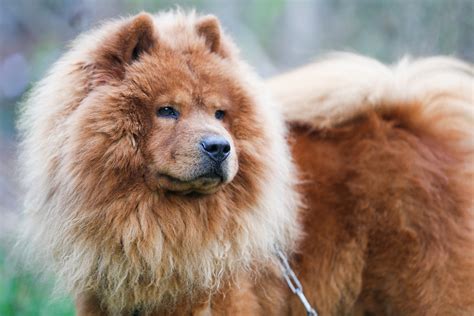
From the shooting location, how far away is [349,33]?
13.6 metres

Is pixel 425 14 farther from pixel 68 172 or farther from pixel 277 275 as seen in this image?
pixel 68 172

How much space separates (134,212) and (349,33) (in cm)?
1142

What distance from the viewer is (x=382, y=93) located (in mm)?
4133

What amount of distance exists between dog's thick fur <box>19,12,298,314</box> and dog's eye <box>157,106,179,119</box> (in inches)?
1.3

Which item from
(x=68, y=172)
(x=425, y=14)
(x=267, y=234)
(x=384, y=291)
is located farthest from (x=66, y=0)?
(x=425, y=14)

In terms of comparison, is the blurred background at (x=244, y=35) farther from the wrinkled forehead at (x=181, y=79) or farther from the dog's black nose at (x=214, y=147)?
the dog's black nose at (x=214, y=147)

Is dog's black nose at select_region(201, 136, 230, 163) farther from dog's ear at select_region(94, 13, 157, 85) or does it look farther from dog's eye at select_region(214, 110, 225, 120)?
dog's ear at select_region(94, 13, 157, 85)

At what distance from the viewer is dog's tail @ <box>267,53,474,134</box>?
4105 mm

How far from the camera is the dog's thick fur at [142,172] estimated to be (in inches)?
120

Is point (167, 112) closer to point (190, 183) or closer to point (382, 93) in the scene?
point (190, 183)

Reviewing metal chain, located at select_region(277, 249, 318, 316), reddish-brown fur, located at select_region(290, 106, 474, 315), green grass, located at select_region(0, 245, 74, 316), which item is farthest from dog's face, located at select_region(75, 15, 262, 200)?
green grass, located at select_region(0, 245, 74, 316)

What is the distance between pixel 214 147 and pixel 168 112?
34 cm

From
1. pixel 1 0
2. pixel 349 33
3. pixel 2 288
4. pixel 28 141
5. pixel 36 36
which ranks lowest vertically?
pixel 2 288

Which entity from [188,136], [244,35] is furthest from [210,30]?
[244,35]
